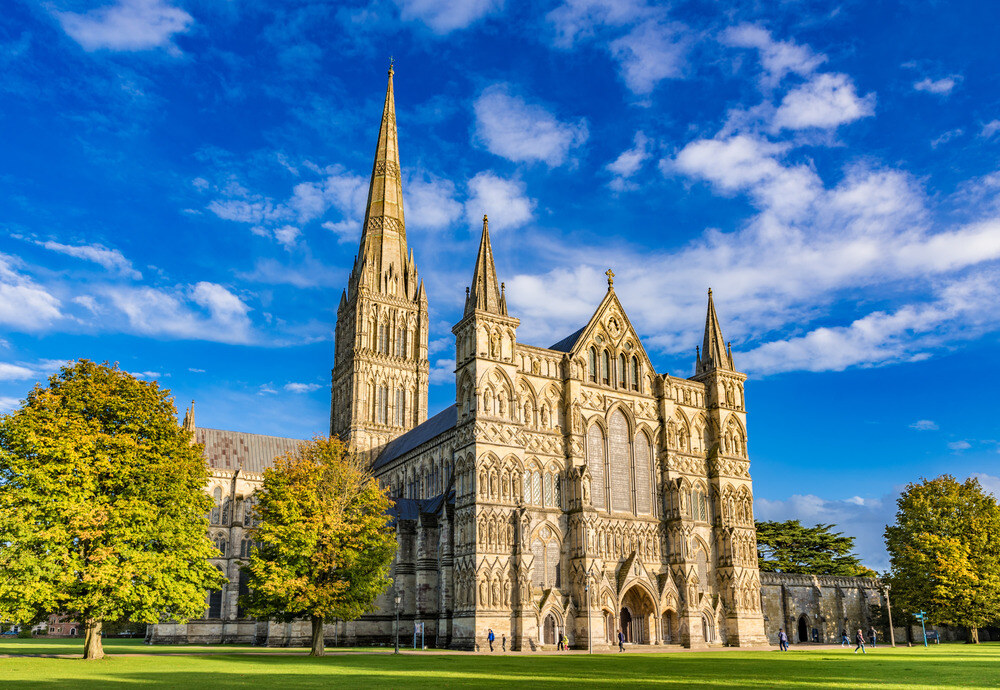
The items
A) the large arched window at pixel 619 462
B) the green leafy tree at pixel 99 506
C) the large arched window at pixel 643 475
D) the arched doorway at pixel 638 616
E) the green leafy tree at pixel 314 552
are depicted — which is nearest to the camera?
the green leafy tree at pixel 99 506

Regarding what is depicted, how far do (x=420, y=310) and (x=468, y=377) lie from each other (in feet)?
125

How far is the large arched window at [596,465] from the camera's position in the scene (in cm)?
5306

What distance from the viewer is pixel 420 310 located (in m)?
88.5

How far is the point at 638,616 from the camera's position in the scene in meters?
52.6

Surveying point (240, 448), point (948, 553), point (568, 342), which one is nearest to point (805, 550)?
point (948, 553)

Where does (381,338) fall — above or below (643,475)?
above

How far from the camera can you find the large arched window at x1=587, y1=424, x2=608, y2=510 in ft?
174

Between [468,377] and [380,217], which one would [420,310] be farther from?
[468,377]

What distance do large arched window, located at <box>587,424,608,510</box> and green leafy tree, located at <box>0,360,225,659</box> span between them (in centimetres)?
2548

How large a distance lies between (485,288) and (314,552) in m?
22.0

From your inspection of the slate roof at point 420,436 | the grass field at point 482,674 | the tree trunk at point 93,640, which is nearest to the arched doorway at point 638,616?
the slate roof at point 420,436

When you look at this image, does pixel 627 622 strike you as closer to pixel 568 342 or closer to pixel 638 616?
pixel 638 616

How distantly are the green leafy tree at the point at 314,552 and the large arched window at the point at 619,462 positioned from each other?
1925 centimetres

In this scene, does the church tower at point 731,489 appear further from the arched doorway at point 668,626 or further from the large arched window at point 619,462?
the large arched window at point 619,462
